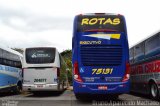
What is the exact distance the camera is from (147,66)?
17.1m

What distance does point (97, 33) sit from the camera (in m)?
15.3

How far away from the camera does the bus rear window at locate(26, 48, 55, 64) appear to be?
800 inches

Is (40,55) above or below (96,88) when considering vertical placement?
above

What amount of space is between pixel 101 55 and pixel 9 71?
8.30 metres

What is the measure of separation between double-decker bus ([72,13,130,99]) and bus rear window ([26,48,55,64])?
5257 mm

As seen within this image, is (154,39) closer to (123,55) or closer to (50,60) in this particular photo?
(123,55)

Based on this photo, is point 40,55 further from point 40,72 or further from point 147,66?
point 147,66

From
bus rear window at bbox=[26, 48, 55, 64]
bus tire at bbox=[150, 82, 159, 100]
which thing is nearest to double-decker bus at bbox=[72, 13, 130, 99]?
bus tire at bbox=[150, 82, 159, 100]

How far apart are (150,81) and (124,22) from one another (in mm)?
3327

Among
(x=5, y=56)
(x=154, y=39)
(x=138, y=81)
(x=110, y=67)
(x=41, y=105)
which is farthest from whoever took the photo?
(x=5, y=56)

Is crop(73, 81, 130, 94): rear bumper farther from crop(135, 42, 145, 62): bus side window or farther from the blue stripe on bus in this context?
the blue stripe on bus

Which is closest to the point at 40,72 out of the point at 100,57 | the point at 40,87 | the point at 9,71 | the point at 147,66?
the point at 40,87

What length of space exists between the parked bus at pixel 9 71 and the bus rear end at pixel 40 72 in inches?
48.7

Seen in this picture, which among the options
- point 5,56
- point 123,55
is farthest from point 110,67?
point 5,56
